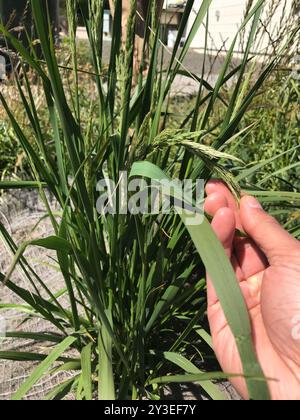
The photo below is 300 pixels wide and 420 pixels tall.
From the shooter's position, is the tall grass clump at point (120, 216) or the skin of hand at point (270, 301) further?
the skin of hand at point (270, 301)

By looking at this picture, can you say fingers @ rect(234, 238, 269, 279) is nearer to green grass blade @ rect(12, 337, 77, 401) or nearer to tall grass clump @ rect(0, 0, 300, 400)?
tall grass clump @ rect(0, 0, 300, 400)

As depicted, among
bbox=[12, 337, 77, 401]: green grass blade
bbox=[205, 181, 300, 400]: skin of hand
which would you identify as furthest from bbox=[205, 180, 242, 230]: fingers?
bbox=[12, 337, 77, 401]: green grass blade

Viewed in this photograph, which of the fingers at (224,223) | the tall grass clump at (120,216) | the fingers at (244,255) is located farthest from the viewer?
the fingers at (244,255)

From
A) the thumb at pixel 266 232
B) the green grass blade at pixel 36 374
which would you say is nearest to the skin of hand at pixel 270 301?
the thumb at pixel 266 232

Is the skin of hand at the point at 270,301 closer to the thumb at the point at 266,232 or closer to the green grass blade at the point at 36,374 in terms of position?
the thumb at the point at 266,232

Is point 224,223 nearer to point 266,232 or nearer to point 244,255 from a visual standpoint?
point 266,232

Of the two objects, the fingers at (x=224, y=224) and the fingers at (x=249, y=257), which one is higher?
the fingers at (x=224, y=224)

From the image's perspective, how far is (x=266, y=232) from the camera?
2.56ft

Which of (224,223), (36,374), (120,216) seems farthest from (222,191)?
(36,374)

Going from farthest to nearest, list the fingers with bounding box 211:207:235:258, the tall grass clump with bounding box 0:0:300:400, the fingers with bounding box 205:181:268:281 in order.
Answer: the fingers with bounding box 205:181:268:281
the fingers with bounding box 211:207:235:258
the tall grass clump with bounding box 0:0:300:400

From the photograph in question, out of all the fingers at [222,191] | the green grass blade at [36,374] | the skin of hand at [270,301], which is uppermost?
the fingers at [222,191]

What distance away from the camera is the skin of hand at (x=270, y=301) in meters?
0.77

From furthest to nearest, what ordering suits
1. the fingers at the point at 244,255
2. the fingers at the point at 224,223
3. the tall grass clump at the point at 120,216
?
the fingers at the point at 244,255, the fingers at the point at 224,223, the tall grass clump at the point at 120,216

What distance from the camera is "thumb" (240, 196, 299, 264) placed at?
30.6 inches
